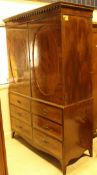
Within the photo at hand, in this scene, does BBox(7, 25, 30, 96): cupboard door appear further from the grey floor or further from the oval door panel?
the grey floor

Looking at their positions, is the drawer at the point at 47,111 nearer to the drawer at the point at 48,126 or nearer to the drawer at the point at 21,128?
the drawer at the point at 48,126

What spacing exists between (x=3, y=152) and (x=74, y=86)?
1128 millimetres

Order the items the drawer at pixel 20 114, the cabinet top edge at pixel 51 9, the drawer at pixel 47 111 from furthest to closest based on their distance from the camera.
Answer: the drawer at pixel 20 114
the drawer at pixel 47 111
the cabinet top edge at pixel 51 9

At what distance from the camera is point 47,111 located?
249 centimetres

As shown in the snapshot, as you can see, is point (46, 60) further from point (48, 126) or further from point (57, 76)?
point (48, 126)

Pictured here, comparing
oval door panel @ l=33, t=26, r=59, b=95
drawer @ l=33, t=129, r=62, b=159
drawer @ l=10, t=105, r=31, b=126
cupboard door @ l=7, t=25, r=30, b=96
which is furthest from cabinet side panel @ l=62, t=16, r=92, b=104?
drawer @ l=10, t=105, r=31, b=126

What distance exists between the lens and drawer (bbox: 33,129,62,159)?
7.92 ft

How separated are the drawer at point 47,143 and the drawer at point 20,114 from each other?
0.20 m

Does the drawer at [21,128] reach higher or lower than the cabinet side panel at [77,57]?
lower

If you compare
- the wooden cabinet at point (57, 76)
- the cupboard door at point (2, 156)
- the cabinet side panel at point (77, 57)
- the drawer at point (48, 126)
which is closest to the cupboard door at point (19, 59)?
the wooden cabinet at point (57, 76)

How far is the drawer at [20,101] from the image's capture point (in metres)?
2.85

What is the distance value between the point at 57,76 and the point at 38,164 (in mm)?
1115

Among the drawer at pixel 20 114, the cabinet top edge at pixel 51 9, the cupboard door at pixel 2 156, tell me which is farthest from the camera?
the drawer at pixel 20 114

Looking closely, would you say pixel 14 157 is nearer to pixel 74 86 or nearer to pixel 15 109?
pixel 15 109
